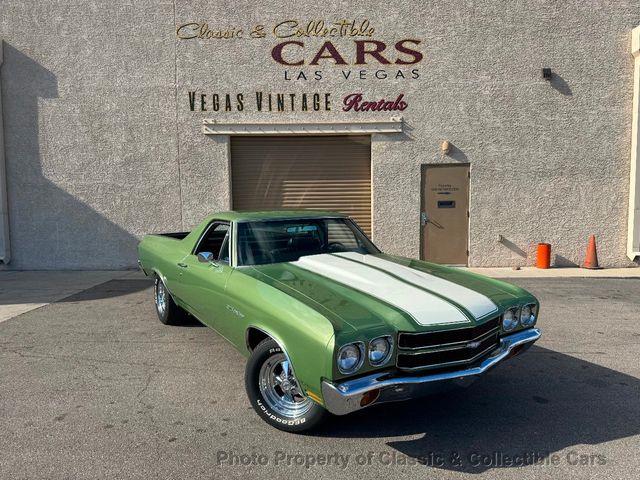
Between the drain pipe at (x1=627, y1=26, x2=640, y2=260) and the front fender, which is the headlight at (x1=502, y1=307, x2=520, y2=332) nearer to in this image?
the front fender

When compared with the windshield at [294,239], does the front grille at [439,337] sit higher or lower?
lower

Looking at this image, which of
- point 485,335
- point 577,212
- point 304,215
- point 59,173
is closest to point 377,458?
point 485,335

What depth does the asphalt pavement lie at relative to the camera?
2.76 metres

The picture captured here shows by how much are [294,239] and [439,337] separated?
189 cm

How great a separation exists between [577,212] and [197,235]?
899 cm

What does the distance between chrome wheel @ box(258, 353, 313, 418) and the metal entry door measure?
7860mm

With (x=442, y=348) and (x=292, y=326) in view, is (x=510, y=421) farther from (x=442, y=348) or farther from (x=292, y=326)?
(x=292, y=326)

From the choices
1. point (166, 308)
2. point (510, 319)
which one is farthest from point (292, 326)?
point (166, 308)

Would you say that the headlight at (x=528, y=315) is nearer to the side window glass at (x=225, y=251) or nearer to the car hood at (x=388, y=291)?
the car hood at (x=388, y=291)

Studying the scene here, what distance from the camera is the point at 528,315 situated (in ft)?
11.5

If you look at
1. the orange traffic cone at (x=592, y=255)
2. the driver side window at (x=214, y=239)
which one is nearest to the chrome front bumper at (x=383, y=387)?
the driver side window at (x=214, y=239)

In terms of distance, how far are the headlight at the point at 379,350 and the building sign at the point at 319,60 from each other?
839cm

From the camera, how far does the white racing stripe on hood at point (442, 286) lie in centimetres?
316

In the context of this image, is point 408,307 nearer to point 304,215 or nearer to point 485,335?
point 485,335
